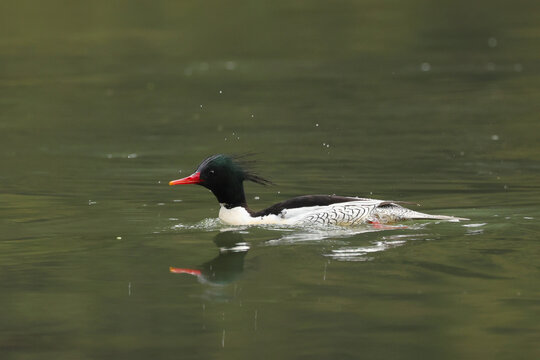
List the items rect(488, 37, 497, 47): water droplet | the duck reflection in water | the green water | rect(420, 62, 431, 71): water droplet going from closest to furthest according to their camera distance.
→ the green water
the duck reflection in water
rect(420, 62, 431, 71): water droplet
rect(488, 37, 497, 47): water droplet

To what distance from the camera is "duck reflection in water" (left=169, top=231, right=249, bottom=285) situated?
9.40 meters

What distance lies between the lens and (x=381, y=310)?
8.15 metres

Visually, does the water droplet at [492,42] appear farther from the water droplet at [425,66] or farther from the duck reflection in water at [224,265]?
the duck reflection in water at [224,265]

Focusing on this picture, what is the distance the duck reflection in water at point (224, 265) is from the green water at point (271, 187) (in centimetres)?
4

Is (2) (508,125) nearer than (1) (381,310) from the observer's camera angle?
No

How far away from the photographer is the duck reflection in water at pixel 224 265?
940 cm

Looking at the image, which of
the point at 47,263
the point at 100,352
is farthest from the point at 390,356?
the point at 47,263

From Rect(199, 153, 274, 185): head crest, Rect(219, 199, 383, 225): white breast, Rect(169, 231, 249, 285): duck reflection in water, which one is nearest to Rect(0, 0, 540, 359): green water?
Rect(169, 231, 249, 285): duck reflection in water

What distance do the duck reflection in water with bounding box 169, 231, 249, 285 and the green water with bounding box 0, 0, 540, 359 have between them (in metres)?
0.04

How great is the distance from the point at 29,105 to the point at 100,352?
14.3 metres

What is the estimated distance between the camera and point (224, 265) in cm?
985

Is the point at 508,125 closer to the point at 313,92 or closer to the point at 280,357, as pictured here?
the point at 313,92

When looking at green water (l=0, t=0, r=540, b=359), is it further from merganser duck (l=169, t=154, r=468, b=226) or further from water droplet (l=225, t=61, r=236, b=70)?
water droplet (l=225, t=61, r=236, b=70)

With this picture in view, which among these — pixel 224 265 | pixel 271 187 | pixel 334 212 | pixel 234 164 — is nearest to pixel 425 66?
pixel 271 187
